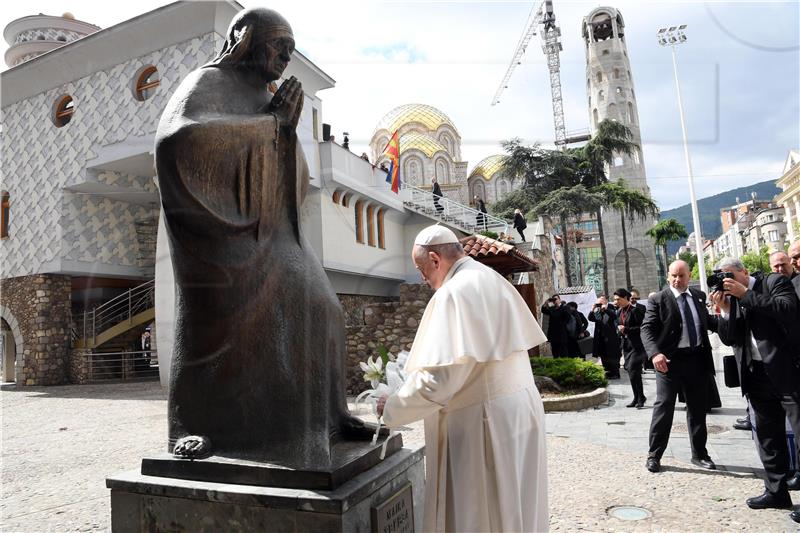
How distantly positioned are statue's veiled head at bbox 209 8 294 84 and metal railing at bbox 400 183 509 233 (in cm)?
1881

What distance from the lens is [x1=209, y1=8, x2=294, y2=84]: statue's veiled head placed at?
8.48ft

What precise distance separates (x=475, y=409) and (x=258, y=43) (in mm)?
1978

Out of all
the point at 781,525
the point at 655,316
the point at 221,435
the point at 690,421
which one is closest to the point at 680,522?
the point at 781,525

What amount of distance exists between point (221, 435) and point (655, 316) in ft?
13.2

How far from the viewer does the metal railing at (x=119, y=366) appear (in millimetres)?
15641

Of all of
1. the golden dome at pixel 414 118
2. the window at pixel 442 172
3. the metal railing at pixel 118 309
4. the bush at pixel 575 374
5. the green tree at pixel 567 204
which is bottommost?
the bush at pixel 575 374

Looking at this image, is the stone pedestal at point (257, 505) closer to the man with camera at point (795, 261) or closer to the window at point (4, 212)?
the man with camera at point (795, 261)

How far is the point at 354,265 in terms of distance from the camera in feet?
58.5

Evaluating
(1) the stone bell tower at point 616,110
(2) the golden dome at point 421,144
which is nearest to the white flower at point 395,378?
(2) the golden dome at point 421,144

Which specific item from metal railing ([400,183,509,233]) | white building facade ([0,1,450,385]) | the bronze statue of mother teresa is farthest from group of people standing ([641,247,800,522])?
metal railing ([400,183,509,233])

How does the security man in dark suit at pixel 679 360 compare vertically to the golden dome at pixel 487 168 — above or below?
below

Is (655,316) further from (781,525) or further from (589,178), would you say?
(589,178)

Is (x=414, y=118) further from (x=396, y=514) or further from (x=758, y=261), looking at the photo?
(x=396, y=514)

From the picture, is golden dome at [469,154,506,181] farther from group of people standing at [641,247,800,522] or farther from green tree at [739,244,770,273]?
group of people standing at [641,247,800,522]
